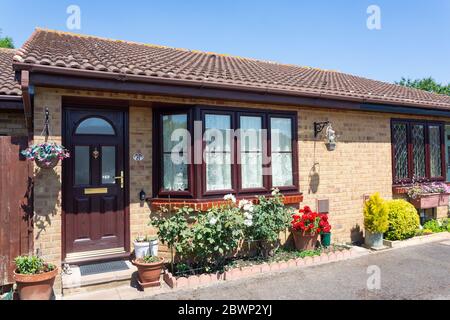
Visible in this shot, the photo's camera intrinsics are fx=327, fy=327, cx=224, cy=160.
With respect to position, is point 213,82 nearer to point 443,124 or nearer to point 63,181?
point 63,181

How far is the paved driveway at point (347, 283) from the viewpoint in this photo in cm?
463

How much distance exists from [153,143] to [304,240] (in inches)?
138

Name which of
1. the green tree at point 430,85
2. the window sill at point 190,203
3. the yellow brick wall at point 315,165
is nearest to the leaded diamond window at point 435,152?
the yellow brick wall at point 315,165

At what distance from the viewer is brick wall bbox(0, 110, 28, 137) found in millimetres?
6074

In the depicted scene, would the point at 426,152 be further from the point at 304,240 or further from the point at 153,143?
the point at 153,143

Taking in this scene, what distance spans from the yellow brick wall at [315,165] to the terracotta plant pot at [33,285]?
2.20 feet

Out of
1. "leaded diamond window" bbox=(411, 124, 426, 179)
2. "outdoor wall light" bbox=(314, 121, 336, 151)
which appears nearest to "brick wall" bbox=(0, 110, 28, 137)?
"outdoor wall light" bbox=(314, 121, 336, 151)

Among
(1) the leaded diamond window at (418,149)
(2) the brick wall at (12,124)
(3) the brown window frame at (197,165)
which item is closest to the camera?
(3) the brown window frame at (197,165)

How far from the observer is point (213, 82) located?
5.76 meters

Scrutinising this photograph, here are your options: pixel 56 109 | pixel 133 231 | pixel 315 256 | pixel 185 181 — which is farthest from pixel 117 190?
pixel 315 256

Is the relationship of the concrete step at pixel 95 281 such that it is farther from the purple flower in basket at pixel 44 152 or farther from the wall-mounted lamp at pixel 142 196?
the purple flower in basket at pixel 44 152

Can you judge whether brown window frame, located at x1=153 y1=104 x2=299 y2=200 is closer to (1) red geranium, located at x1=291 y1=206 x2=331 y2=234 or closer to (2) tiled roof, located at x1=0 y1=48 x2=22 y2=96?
(1) red geranium, located at x1=291 y1=206 x2=331 y2=234

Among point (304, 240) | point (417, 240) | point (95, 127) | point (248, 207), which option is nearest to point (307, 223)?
point (304, 240)

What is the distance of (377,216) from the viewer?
695 cm
